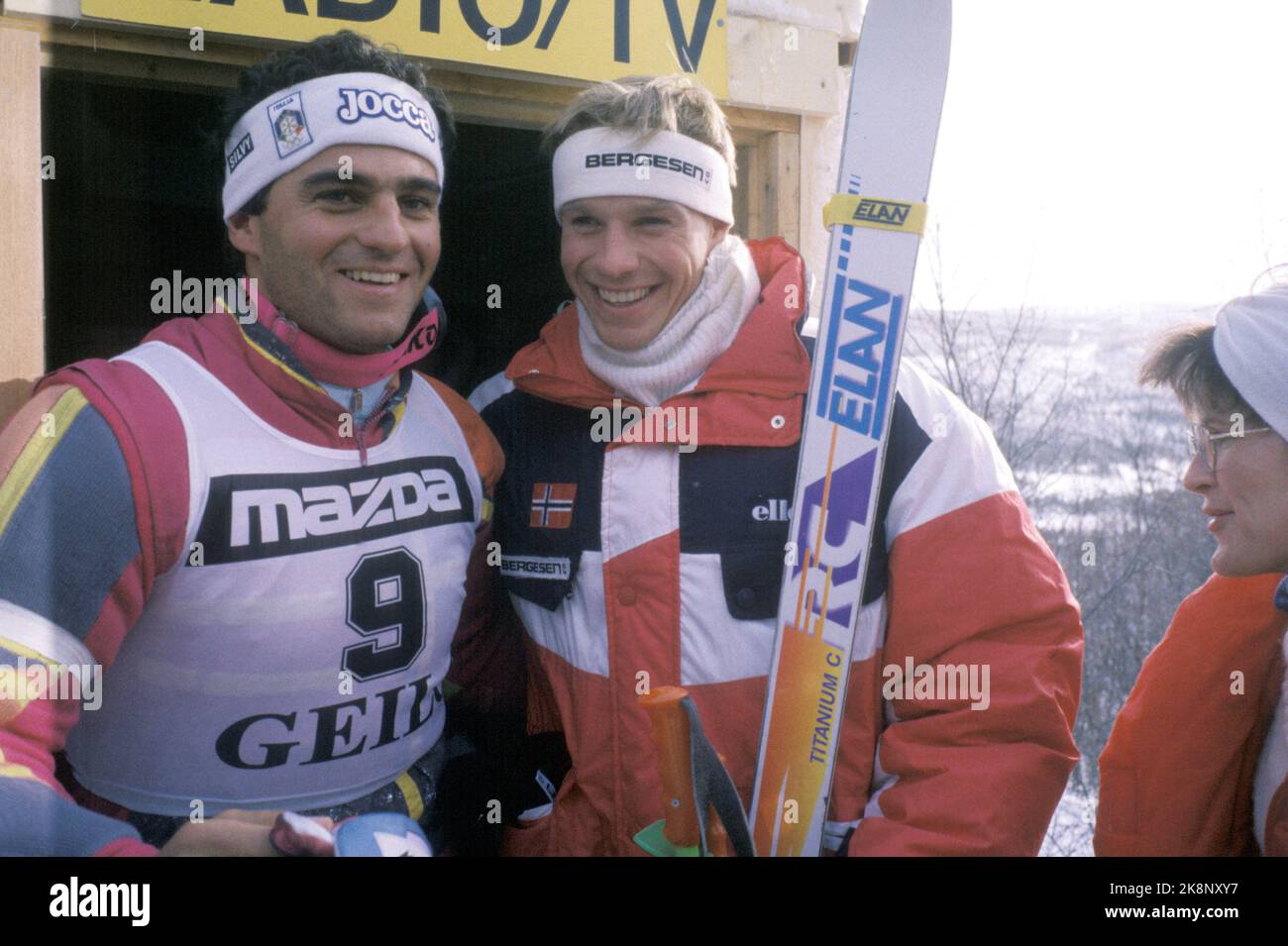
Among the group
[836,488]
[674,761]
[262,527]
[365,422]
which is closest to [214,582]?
[262,527]

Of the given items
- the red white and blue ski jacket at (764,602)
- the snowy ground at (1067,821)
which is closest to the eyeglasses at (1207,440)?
the red white and blue ski jacket at (764,602)

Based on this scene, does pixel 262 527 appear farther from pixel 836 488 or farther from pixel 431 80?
pixel 431 80

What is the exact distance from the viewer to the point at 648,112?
6.53 ft

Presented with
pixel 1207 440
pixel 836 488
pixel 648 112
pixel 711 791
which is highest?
pixel 648 112

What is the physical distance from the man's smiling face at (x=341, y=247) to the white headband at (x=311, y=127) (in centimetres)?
2

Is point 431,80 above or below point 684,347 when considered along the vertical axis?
above

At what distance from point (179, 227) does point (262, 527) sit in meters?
3.09

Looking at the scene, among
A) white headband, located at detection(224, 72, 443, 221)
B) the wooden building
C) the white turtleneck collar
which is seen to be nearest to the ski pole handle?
the white turtleneck collar

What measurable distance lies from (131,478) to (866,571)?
122 cm

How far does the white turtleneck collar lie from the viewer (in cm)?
193

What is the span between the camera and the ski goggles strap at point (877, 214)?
201 centimetres
